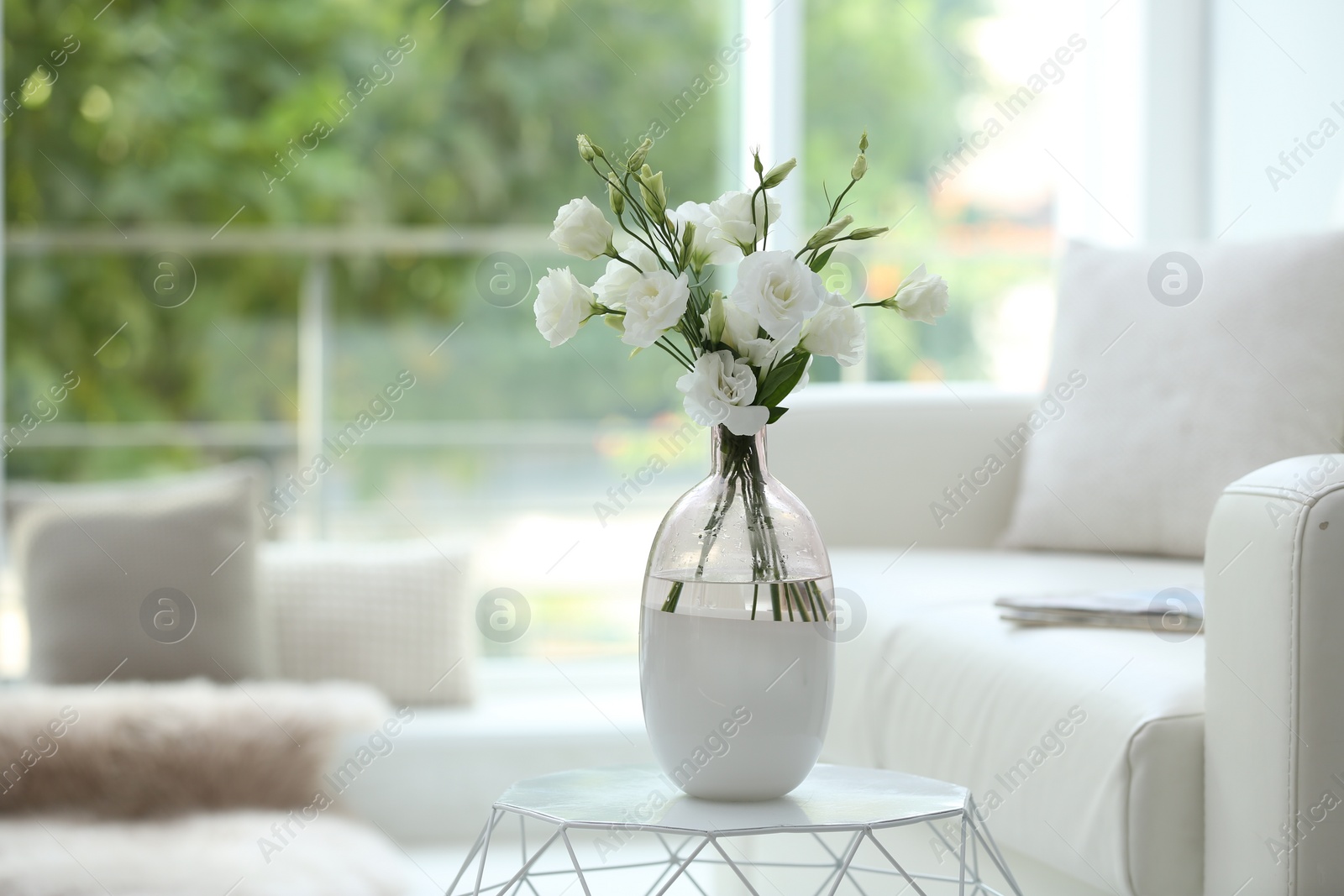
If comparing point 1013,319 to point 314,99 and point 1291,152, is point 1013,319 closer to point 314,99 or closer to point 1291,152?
point 1291,152

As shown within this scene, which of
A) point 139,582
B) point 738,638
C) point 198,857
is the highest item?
point 738,638

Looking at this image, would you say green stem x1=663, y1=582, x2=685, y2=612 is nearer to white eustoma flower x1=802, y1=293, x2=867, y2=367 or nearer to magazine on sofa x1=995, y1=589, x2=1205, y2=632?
white eustoma flower x1=802, y1=293, x2=867, y2=367

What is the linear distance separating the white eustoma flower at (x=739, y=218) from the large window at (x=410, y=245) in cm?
170

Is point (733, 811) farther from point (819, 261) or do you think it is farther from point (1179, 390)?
point (1179, 390)

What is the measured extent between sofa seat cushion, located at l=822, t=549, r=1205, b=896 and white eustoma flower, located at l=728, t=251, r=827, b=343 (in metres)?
0.45

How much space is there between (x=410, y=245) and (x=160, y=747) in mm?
1457

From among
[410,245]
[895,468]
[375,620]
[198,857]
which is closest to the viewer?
[198,857]

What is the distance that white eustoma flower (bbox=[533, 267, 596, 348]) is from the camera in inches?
31.9

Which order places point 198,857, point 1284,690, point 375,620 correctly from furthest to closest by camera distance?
1. point 375,620
2. point 198,857
3. point 1284,690

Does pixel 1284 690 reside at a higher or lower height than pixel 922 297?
lower

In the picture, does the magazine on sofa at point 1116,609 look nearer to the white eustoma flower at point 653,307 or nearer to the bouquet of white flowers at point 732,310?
the bouquet of white flowers at point 732,310

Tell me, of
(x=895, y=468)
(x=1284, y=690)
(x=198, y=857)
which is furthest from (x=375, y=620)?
(x=1284, y=690)

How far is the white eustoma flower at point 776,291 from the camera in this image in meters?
0.76

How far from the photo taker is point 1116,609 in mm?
1152
